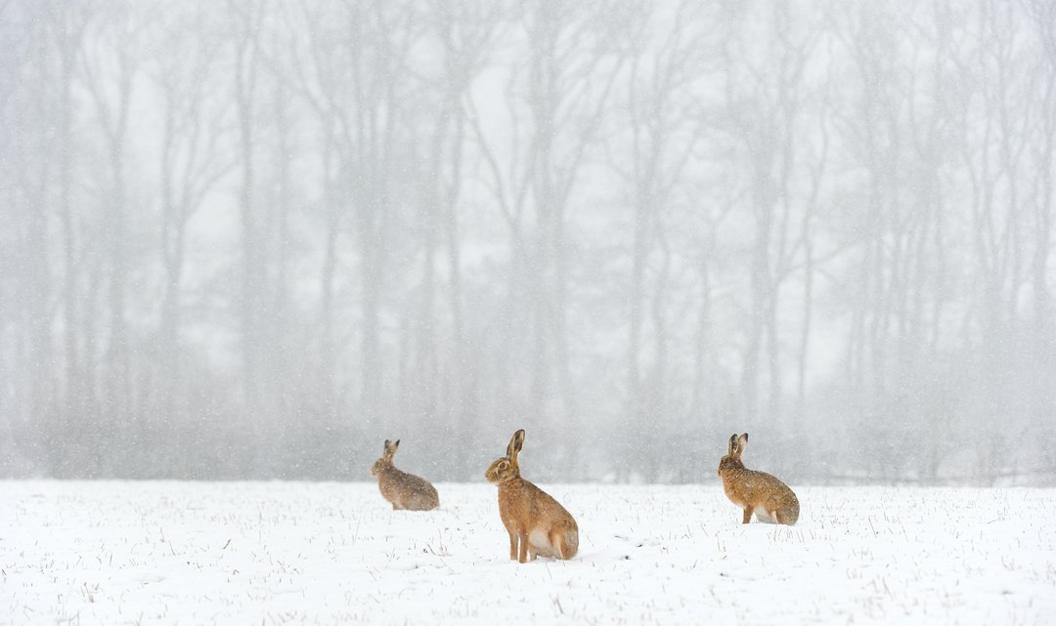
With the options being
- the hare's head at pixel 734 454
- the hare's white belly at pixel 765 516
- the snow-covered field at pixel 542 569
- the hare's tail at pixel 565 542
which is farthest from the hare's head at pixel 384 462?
the hare's tail at pixel 565 542

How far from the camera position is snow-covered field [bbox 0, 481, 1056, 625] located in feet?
29.2

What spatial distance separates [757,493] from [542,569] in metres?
3.64

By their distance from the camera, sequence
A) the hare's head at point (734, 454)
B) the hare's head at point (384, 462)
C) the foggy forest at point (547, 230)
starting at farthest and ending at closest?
the foggy forest at point (547, 230) → the hare's head at point (384, 462) → the hare's head at point (734, 454)

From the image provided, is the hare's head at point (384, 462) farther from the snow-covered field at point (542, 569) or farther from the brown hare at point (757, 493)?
the brown hare at point (757, 493)

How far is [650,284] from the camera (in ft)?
120

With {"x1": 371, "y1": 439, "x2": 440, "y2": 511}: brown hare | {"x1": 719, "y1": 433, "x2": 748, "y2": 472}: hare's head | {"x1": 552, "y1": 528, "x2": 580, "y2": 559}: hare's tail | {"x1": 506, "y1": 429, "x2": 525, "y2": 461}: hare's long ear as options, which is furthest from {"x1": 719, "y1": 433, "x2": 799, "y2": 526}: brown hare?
{"x1": 371, "y1": 439, "x2": 440, "y2": 511}: brown hare

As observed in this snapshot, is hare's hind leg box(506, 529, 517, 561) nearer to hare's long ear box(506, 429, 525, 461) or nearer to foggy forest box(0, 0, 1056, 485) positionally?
hare's long ear box(506, 429, 525, 461)

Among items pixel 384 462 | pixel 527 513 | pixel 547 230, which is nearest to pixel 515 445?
pixel 527 513

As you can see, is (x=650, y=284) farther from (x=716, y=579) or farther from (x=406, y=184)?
(x=716, y=579)

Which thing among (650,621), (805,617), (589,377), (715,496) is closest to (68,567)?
(650,621)

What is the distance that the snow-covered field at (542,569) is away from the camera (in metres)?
8.91

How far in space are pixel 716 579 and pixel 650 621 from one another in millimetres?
1464

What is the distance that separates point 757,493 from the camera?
13102 millimetres

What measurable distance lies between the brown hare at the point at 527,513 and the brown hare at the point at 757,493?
2920 millimetres
